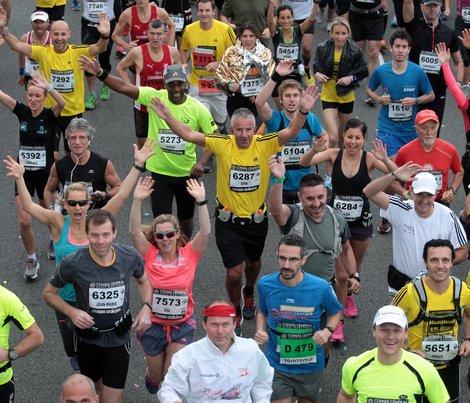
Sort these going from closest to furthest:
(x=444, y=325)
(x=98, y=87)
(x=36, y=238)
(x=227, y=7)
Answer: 1. (x=444, y=325)
2. (x=36, y=238)
3. (x=227, y=7)
4. (x=98, y=87)

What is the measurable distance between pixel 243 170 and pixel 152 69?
9.76ft

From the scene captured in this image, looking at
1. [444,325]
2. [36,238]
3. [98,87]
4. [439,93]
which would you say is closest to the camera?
[444,325]

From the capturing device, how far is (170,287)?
24.7 ft

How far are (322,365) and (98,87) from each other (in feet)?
25.9

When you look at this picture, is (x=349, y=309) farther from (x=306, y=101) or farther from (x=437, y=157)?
(x=306, y=101)

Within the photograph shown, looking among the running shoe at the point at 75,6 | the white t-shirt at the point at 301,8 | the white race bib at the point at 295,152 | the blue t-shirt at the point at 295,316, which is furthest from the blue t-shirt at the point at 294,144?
the running shoe at the point at 75,6

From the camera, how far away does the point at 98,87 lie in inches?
566

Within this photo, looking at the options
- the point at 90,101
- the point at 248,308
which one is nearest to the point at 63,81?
the point at 90,101

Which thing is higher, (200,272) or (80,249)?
(80,249)

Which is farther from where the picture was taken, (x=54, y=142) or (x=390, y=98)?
(x=390, y=98)

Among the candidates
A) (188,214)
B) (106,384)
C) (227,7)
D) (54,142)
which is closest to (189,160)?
(188,214)

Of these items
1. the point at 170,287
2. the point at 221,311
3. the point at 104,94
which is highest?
the point at 221,311

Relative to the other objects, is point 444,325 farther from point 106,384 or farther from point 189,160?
point 189,160

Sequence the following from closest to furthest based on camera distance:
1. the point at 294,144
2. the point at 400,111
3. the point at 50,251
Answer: the point at 294,144
the point at 50,251
the point at 400,111
